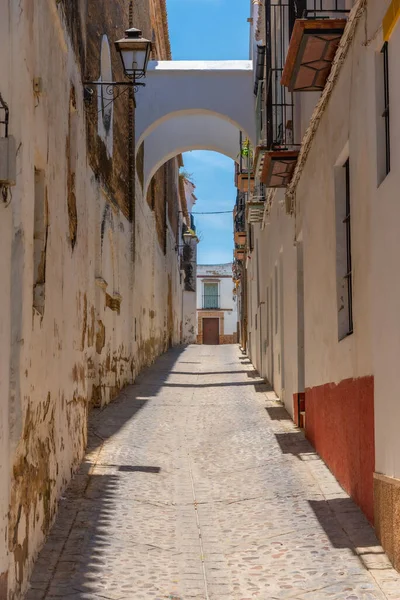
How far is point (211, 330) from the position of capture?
56719 mm

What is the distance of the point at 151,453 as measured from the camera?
8523mm

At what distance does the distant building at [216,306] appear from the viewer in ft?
185

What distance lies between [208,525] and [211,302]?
170 feet

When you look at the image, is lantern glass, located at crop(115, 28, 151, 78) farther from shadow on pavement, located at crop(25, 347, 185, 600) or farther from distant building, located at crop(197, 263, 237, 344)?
distant building, located at crop(197, 263, 237, 344)

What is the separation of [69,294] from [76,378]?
98cm

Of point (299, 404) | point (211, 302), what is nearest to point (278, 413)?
point (299, 404)

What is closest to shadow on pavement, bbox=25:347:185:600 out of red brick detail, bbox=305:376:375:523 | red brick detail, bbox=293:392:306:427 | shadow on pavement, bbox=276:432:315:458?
shadow on pavement, bbox=276:432:315:458

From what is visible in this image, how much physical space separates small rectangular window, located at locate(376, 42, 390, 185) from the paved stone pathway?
2.27m

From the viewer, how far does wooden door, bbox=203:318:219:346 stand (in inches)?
2229

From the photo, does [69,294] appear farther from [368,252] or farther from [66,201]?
[368,252]

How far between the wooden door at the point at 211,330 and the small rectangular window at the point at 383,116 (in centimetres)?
5143

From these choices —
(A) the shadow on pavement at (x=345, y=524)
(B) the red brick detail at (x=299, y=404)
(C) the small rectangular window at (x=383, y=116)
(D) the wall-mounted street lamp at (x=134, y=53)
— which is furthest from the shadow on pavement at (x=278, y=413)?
(C) the small rectangular window at (x=383, y=116)

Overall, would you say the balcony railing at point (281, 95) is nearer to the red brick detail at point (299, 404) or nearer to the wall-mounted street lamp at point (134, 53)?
the wall-mounted street lamp at point (134, 53)

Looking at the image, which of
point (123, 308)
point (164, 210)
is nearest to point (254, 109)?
point (123, 308)
